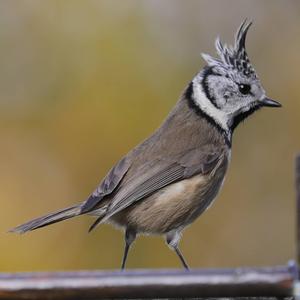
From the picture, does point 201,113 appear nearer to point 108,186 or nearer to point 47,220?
point 108,186

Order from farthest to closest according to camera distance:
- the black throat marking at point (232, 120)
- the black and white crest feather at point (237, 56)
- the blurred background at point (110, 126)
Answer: the blurred background at point (110, 126) → the black throat marking at point (232, 120) → the black and white crest feather at point (237, 56)

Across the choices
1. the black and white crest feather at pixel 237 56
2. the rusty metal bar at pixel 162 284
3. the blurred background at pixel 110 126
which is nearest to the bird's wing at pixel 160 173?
the black and white crest feather at pixel 237 56

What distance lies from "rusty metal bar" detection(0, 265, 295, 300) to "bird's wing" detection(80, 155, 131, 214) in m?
1.80

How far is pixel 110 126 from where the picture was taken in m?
5.23

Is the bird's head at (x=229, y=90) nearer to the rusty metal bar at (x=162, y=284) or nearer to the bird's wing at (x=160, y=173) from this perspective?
the bird's wing at (x=160, y=173)

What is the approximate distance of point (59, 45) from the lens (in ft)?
17.7

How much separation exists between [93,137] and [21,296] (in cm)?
329

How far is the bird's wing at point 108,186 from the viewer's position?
12.3 ft

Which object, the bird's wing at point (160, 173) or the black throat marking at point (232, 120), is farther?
the black throat marking at point (232, 120)

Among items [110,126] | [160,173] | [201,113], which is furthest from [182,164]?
[110,126]

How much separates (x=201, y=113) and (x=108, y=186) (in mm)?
691

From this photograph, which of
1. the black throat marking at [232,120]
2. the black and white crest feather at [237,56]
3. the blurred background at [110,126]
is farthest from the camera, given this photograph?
the blurred background at [110,126]

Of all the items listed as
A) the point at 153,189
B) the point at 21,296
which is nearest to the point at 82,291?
the point at 21,296

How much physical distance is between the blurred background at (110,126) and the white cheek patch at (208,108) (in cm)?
90
